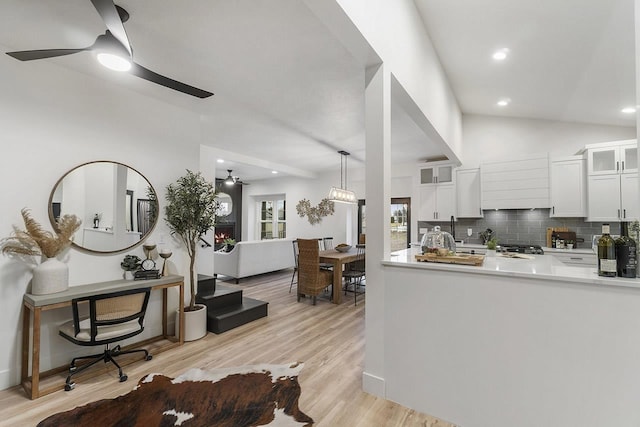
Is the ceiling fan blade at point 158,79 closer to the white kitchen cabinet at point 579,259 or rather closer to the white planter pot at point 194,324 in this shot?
the white planter pot at point 194,324

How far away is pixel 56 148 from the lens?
2.65 metres

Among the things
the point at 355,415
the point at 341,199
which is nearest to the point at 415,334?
the point at 355,415

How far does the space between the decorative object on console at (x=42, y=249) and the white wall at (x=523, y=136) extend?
6.09 m

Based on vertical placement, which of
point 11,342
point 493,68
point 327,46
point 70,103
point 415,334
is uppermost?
point 493,68

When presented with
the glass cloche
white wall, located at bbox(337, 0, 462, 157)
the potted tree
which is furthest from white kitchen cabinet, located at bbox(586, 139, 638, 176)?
the potted tree

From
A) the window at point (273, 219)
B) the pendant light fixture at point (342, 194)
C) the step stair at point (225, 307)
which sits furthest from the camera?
the window at point (273, 219)

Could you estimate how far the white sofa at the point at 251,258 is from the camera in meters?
6.07

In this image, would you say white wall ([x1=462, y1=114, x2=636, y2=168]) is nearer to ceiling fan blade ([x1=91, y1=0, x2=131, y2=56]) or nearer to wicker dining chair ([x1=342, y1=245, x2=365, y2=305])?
wicker dining chair ([x1=342, y1=245, x2=365, y2=305])

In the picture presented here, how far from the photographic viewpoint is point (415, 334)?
2080 millimetres

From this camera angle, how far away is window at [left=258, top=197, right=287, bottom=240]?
9.35m

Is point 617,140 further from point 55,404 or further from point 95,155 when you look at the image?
point 55,404

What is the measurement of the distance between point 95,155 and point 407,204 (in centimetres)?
589

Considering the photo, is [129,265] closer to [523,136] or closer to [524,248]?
[524,248]

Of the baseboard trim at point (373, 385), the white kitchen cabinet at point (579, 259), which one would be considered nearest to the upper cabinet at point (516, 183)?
the white kitchen cabinet at point (579, 259)
